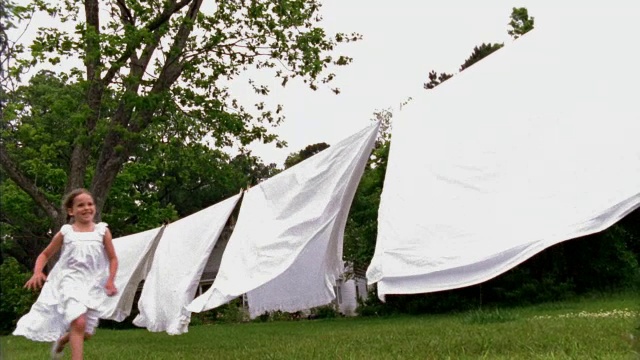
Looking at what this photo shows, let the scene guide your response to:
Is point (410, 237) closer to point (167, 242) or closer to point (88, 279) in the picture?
point (88, 279)

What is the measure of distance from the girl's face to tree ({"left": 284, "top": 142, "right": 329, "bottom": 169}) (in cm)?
3861

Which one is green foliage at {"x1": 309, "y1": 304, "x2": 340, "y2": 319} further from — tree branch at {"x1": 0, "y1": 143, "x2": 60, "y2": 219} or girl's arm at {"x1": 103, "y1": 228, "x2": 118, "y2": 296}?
girl's arm at {"x1": 103, "y1": 228, "x2": 118, "y2": 296}

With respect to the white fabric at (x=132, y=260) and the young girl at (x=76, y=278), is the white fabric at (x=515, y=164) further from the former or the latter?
the white fabric at (x=132, y=260)

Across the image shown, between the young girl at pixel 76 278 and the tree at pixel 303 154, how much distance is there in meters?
38.5

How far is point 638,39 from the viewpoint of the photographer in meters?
5.36

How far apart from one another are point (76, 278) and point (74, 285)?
59 millimetres

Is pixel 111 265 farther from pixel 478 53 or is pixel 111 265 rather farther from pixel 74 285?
pixel 478 53

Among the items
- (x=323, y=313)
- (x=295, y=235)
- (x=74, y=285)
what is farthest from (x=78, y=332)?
(x=323, y=313)

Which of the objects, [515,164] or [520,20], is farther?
[520,20]

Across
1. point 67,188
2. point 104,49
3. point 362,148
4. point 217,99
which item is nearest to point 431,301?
point 217,99

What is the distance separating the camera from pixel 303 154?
156ft

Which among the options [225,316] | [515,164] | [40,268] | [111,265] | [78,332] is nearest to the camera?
[515,164]

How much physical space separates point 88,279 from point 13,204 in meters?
24.9

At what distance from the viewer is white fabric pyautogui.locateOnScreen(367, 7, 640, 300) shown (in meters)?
5.08
